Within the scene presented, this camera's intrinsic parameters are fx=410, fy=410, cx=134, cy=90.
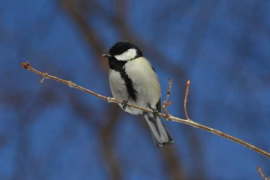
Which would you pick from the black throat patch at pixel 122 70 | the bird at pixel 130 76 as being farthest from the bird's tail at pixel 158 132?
the black throat patch at pixel 122 70

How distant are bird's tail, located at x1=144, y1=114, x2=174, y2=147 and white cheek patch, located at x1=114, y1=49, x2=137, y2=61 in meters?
0.38

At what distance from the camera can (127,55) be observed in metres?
2.08

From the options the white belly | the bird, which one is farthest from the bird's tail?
the white belly

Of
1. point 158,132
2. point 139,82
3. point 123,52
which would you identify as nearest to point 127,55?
point 123,52

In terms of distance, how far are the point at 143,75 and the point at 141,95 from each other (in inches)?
4.7

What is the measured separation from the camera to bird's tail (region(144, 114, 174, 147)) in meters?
2.21

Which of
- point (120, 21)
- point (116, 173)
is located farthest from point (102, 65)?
point (116, 173)

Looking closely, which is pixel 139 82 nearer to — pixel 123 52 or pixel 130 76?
pixel 130 76

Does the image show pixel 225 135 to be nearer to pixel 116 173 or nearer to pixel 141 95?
pixel 141 95

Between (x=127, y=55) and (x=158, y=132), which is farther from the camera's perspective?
(x=158, y=132)

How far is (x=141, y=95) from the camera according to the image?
7.04 ft

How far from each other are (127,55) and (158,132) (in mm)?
475

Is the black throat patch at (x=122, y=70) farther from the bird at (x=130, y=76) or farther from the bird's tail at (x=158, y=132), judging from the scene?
the bird's tail at (x=158, y=132)

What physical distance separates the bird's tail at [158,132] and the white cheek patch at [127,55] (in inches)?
15.1
